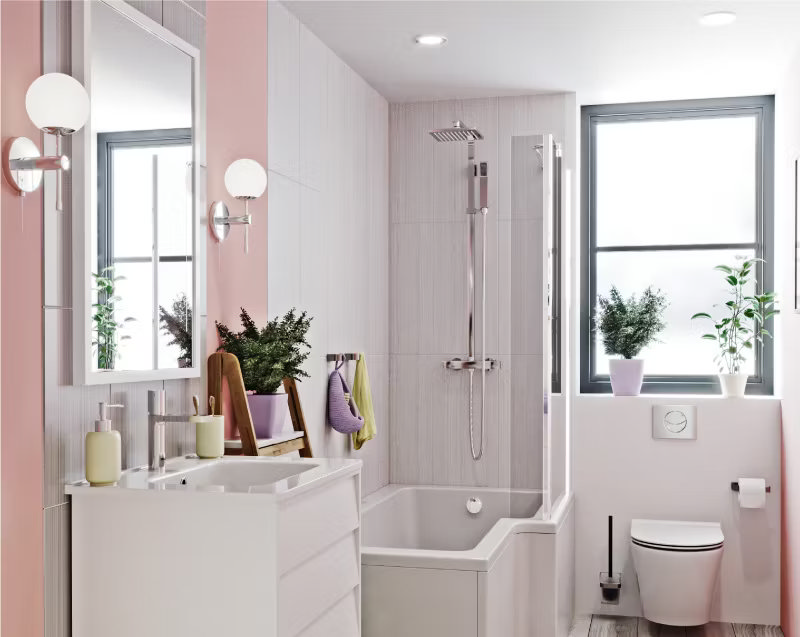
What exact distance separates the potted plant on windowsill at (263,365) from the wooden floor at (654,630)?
204cm

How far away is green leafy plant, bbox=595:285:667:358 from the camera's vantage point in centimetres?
421

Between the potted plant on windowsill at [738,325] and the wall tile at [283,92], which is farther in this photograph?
the potted plant on windowsill at [738,325]

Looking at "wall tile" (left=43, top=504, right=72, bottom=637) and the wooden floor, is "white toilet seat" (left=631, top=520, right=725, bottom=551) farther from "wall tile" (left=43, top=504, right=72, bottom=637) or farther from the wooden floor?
"wall tile" (left=43, top=504, right=72, bottom=637)

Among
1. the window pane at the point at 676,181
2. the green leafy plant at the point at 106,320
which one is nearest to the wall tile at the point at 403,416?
the window pane at the point at 676,181

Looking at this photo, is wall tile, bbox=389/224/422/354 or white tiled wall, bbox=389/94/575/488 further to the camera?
wall tile, bbox=389/224/422/354

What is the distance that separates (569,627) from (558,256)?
161 centimetres

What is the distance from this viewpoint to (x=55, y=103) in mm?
1790

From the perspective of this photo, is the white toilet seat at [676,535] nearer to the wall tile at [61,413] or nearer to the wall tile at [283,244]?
the wall tile at [283,244]

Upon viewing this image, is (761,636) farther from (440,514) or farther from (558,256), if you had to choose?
(558,256)

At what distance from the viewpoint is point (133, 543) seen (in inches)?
74.7

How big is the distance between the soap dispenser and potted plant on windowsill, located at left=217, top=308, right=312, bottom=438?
27.2 inches

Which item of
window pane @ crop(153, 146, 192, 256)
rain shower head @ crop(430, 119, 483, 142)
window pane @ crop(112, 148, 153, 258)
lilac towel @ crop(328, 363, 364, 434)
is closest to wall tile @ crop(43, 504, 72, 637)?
window pane @ crop(112, 148, 153, 258)

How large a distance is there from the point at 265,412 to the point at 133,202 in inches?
28.9

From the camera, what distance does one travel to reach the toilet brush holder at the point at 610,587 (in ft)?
13.7
